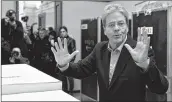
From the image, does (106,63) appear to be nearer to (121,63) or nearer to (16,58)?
(121,63)

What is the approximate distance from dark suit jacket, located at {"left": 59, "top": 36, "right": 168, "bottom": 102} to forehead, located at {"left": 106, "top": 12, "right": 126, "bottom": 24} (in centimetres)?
10

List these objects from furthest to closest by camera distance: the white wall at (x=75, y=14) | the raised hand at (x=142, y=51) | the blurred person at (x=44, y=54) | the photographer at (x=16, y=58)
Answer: the white wall at (x=75, y=14)
the photographer at (x=16, y=58)
the blurred person at (x=44, y=54)
the raised hand at (x=142, y=51)

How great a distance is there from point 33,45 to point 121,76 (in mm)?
1116

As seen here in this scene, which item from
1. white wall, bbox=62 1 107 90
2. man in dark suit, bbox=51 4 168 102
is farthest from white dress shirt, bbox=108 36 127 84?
white wall, bbox=62 1 107 90

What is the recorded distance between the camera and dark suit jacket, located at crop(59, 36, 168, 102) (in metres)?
0.79

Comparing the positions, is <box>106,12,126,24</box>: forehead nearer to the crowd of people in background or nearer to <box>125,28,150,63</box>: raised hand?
<box>125,28,150,63</box>: raised hand

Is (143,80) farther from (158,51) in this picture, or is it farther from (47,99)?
(158,51)

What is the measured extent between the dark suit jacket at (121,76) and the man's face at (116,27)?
0.28 ft

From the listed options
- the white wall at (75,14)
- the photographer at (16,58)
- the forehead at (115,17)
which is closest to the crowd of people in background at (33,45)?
the photographer at (16,58)

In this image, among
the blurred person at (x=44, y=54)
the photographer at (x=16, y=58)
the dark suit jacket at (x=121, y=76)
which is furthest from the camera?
the photographer at (x=16, y=58)

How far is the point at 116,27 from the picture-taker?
70 centimetres

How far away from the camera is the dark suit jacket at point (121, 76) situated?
0.79 metres

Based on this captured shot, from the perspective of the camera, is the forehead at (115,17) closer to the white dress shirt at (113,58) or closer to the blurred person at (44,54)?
the white dress shirt at (113,58)

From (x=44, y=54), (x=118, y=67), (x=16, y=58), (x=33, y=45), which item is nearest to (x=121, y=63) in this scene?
(x=118, y=67)
